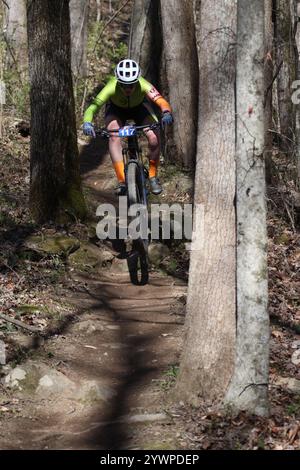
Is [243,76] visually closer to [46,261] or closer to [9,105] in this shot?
[46,261]

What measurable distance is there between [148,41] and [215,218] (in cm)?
1075

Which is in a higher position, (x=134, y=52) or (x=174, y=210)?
(x=134, y=52)

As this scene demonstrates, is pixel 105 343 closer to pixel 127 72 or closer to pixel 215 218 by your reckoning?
pixel 215 218

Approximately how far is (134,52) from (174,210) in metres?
5.17

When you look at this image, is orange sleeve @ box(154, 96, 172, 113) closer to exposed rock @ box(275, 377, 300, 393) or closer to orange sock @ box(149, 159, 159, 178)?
orange sock @ box(149, 159, 159, 178)

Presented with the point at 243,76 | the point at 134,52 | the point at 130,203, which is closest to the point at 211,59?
the point at 243,76

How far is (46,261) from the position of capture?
978 centimetres

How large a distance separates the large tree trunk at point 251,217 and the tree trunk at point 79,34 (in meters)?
15.8

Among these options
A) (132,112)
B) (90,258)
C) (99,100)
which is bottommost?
(90,258)

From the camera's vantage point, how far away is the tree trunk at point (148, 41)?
16.0 m

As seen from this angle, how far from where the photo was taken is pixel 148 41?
1603 cm

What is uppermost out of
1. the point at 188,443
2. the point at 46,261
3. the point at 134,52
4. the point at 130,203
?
the point at 134,52

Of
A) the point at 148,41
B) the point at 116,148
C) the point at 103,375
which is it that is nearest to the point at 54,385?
the point at 103,375

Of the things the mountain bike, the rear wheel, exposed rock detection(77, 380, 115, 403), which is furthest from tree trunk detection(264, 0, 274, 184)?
exposed rock detection(77, 380, 115, 403)
